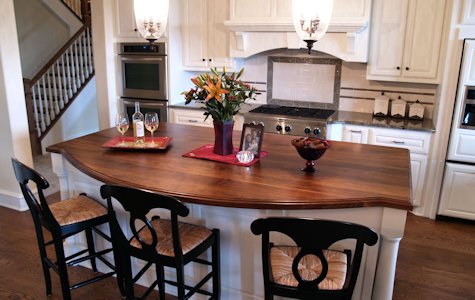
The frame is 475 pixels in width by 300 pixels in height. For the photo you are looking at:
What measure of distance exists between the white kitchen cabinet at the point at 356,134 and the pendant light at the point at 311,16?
1732mm

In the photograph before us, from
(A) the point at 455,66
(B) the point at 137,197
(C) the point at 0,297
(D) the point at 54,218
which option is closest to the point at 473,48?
(A) the point at 455,66

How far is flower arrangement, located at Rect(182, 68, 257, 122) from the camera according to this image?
2.19 metres

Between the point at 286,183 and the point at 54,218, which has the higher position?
the point at 286,183

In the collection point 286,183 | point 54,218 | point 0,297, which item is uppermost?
point 286,183

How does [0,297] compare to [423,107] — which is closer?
[0,297]

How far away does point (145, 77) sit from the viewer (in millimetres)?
4504

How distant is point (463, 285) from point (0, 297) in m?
3.12

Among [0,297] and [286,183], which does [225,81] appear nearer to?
[286,183]

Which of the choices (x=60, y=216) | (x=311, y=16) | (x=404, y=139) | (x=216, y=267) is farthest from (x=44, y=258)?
(x=404, y=139)

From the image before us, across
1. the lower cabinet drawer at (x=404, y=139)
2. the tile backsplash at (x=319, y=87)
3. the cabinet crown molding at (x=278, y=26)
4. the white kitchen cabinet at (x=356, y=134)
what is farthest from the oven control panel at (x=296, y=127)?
the cabinet crown molding at (x=278, y=26)

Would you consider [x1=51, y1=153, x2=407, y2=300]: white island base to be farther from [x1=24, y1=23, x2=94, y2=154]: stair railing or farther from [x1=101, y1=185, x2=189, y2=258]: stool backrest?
[x1=24, y1=23, x2=94, y2=154]: stair railing

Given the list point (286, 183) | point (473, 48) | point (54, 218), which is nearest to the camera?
point (286, 183)

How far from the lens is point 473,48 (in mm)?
3172

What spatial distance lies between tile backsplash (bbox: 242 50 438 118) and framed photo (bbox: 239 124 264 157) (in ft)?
7.19
